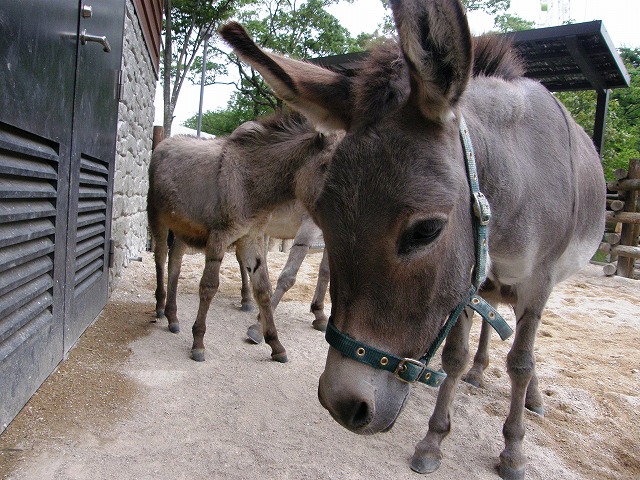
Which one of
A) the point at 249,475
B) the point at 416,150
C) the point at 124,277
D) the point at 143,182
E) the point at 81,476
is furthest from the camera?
the point at 143,182

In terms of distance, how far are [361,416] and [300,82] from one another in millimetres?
1212

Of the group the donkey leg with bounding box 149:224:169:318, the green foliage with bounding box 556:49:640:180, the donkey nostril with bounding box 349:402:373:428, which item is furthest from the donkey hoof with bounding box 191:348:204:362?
the green foliage with bounding box 556:49:640:180

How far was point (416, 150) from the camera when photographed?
153cm

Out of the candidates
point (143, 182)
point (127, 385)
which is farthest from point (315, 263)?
point (127, 385)

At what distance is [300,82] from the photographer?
1736mm

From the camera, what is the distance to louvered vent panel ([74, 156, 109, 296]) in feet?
11.3

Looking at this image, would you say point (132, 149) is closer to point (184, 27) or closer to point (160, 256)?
point (160, 256)

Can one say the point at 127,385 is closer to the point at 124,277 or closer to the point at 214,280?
the point at 214,280

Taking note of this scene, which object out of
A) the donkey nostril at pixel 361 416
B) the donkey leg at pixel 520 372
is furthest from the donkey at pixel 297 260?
the donkey nostril at pixel 361 416

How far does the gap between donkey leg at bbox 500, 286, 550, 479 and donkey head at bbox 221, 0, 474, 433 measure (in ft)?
3.41

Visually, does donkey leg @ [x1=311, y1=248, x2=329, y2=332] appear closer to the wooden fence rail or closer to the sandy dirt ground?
the sandy dirt ground

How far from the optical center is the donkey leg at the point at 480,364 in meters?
3.67

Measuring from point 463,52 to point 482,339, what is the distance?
297 centimetres

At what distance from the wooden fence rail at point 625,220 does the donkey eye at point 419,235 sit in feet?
30.1
